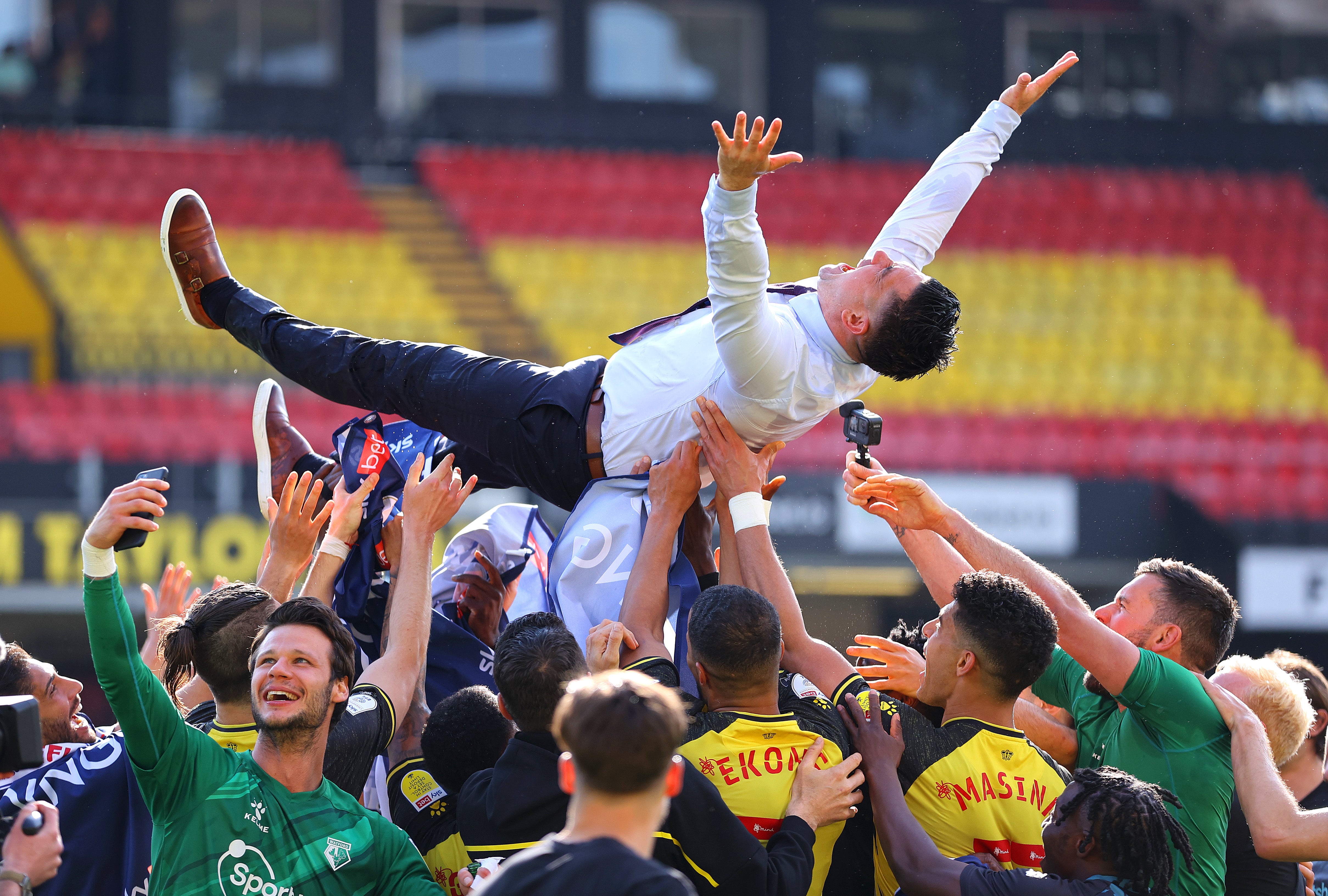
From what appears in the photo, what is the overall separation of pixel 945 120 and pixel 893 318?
43.0ft

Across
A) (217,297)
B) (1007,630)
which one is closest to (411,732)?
(217,297)

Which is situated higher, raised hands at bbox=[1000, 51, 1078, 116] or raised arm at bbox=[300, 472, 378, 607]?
raised hands at bbox=[1000, 51, 1078, 116]

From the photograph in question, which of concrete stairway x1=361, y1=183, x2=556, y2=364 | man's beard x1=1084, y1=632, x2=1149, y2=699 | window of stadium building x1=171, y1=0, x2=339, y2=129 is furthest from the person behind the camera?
window of stadium building x1=171, y1=0, x2=339, y2=129

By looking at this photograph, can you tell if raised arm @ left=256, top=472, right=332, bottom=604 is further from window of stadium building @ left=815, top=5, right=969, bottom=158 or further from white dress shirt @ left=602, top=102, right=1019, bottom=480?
window of stadium building @ left=815, top=5, right=969, bottom=158

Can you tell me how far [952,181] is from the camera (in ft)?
13.7

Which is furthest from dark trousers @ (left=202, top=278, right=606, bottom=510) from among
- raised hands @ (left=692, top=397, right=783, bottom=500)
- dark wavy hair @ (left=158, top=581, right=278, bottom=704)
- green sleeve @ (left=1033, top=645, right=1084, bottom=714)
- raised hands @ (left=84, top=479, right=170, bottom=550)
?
green sleeve @ (left=1033, top=645, right=1084, bottom=714)

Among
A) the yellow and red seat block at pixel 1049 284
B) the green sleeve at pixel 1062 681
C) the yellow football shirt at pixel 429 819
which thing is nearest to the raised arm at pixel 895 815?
the green sleeve at pixel 1062 681

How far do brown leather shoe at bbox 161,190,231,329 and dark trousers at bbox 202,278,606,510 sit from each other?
243 millimetres

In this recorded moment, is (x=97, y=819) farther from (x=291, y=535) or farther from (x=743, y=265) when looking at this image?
(x=743, y=265)

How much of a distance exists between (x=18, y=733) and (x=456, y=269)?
12513 mm

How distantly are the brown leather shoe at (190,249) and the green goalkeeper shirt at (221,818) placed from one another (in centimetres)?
180

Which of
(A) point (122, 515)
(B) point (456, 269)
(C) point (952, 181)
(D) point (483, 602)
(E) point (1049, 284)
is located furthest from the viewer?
(E) point (1049, 284)

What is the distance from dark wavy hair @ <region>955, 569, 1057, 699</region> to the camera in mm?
3174

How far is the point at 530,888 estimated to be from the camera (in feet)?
6.50
